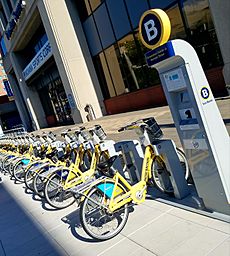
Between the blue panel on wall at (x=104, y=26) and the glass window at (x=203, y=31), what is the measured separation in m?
5.35

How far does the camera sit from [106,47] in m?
16.5

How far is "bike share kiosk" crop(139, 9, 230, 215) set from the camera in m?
2.93

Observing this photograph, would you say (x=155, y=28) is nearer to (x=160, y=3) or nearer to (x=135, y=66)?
(x=160, y=3)

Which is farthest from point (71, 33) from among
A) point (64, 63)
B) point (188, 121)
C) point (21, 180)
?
point (188, 121)

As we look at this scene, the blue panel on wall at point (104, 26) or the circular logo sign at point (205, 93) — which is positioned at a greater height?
the blue panel on wall at point (104, 26)

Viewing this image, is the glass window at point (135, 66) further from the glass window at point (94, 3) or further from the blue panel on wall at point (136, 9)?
the glass window at point (94, 3)

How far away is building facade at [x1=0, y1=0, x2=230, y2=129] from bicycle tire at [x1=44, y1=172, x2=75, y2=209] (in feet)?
24.7

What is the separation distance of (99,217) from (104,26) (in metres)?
14.2

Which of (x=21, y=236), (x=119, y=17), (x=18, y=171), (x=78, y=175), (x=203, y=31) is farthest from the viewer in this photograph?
(x=119, y=17)

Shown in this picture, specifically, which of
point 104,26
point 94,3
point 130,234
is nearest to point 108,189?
point 130,234

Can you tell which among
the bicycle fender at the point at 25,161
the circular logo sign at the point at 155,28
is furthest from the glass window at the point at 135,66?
the circular logo sign at the point at 155,28

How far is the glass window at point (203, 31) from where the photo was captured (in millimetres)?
10797

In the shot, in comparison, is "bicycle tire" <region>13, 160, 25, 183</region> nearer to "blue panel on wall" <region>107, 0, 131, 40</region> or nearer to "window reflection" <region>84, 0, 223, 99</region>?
"window reflection" <region>84, 0, 223, 99</region>

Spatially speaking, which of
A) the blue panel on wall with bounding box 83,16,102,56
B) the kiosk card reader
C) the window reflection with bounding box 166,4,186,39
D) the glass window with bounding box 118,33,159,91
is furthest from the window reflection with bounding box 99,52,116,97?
the kiosk card reader
